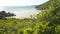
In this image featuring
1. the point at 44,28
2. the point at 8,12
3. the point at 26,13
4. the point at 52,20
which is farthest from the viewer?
the point at 8,12

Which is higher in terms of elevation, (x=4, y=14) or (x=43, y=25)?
(x=4, y=14)

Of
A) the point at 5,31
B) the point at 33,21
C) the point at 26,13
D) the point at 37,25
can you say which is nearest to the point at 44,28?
the point at 37,25

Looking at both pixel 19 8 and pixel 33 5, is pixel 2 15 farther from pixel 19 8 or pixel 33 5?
pixel 33 5

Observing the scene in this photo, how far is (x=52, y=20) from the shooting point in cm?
732

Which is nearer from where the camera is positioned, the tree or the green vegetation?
the green vegetation

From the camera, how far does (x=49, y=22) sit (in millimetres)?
7215

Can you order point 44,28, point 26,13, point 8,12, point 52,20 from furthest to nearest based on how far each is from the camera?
point 8,12, point 26,13, point 52,20, point 44,28

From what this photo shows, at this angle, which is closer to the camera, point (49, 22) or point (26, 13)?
point (49, 22)

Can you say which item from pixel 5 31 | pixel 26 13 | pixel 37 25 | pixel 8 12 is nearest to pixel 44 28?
pixel 37 25

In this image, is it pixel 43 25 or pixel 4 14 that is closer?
pixel 43 25

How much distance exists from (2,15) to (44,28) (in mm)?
4130

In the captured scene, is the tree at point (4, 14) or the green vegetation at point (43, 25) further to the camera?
the tree at point (4, 14)

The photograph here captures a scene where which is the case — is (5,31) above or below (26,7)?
below

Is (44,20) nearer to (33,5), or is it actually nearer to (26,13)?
(26,13)
